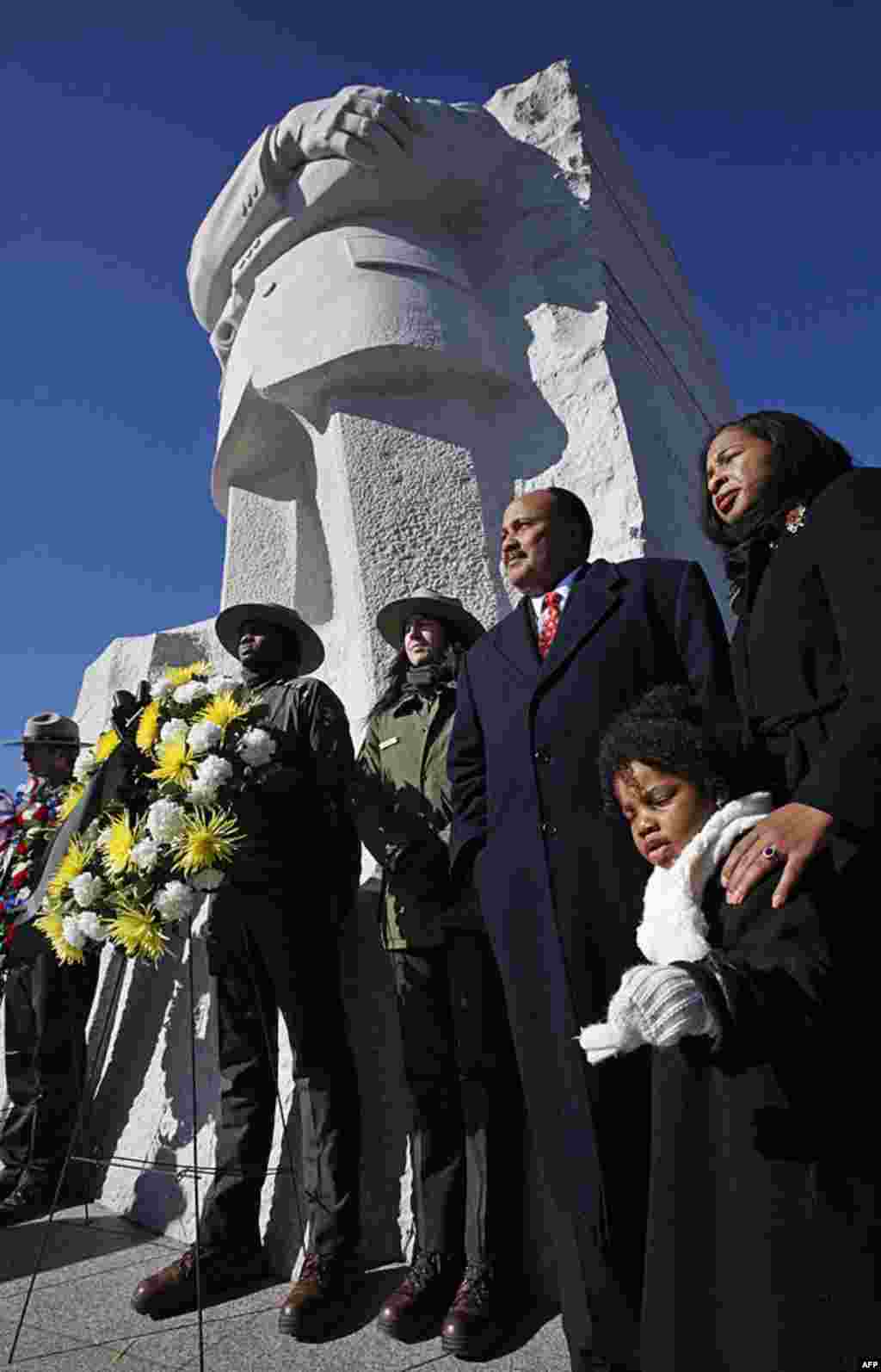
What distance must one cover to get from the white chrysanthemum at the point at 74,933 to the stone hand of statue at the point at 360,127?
425 centimetres

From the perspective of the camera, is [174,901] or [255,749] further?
[255,749]

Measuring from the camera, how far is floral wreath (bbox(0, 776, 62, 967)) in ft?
13.9

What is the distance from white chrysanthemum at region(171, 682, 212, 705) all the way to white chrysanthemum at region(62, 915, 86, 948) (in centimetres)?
72

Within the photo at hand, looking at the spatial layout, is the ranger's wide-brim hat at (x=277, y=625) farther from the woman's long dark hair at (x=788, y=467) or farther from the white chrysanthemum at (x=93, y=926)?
the woman's long dark hair at (x=788, y=467)

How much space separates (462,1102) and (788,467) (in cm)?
182

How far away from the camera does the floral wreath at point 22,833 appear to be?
167 inches

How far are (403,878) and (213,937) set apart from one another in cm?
68

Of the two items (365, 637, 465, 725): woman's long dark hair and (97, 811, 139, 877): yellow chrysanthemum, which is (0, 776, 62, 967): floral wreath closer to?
(97, 811, 139, 877): yellow chrysanthemum

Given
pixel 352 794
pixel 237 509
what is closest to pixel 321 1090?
pixel 352 794

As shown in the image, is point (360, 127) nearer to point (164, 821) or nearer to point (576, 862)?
point (164, 821)

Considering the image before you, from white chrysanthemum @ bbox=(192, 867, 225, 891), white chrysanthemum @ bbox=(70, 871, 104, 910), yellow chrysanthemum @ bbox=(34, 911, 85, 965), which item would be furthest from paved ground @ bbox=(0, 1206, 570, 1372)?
white chrysanthemum @ bbox=(192, 867, 225, 891)

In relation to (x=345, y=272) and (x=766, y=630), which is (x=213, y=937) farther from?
(x=345, y=272)

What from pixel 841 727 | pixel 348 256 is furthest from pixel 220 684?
pixel 348 256

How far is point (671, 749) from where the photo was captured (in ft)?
4.95
